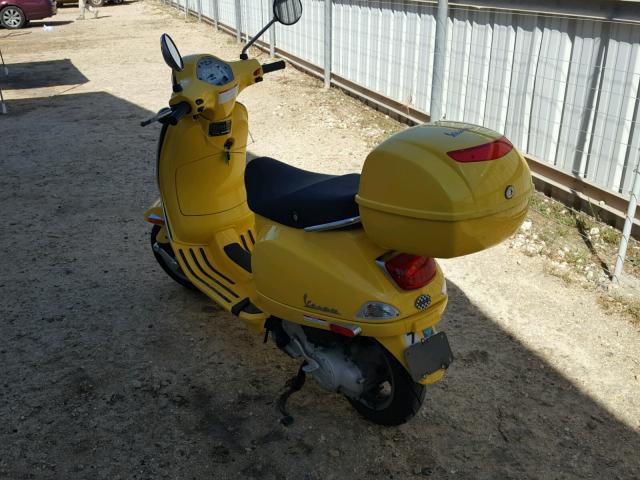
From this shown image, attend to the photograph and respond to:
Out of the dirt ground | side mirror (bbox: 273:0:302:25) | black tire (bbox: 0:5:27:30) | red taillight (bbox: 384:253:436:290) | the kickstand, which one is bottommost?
black tire (bbox: 0:5:27:30)

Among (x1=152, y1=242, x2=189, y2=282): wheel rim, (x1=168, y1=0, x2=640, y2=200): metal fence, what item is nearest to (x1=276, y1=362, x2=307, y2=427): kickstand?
(x1=152, y1=242, x2=189, y2=282): wheel rim

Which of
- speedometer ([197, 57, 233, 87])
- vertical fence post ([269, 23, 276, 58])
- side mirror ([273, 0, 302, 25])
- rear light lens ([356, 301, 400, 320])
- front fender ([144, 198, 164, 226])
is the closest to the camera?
rear light lens ([356, 301, 400, 320])

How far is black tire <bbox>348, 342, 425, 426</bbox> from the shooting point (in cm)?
260

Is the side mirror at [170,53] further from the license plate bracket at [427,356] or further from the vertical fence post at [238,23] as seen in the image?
the vertical fence post at [238,23]

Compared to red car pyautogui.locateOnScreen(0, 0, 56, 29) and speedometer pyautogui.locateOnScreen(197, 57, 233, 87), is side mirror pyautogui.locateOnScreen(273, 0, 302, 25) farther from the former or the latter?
red car pyautogui.locateOnScreen(0, 0, 56, 29)

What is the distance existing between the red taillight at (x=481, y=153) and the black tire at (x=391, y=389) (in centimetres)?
90

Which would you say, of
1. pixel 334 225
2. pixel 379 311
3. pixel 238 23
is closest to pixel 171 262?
pixel 334 225

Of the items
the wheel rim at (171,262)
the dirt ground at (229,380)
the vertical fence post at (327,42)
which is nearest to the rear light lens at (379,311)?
the dirt ground at (229,380)

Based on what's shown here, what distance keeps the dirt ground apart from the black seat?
3.15ft

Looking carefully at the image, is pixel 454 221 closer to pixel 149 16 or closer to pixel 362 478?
pixel 362 478

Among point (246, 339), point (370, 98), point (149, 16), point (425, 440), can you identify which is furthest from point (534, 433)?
point (149, 16)

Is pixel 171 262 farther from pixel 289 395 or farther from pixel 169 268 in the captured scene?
pixel 289 395

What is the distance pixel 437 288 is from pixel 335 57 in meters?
7.00

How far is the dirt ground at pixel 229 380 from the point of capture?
2.72m
